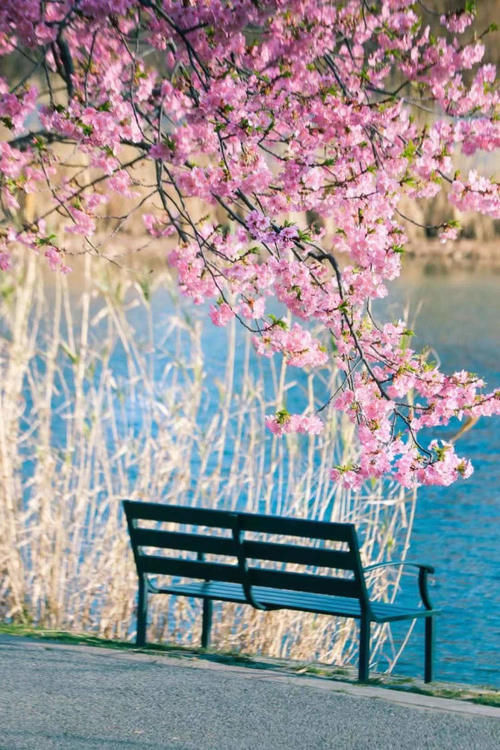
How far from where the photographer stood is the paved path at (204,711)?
4.99 metres

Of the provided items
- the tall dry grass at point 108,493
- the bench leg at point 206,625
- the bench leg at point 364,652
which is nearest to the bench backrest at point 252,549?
the bench leg at point 364,652

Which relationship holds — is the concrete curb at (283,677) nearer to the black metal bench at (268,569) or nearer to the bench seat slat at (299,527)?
the black metal bench at (268,569)

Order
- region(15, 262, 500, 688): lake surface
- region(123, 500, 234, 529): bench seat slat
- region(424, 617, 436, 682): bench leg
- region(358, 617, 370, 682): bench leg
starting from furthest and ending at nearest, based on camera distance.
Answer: region(15, 262, 500, 688): lake surface < region(424, 617, 436, 682): bench leg < region(123, 500, 234, 529): bench seat slat < region(358, 617, 370, 682): bench leg

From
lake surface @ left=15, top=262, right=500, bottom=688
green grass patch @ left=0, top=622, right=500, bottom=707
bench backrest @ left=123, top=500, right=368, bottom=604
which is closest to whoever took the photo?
green grass patch @ left=0, top=622, right=500, bottom=707

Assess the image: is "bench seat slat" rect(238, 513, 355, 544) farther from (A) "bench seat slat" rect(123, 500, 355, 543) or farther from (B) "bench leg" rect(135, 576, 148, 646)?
(B) "bench leg" rect(135, 576, 148, 646)

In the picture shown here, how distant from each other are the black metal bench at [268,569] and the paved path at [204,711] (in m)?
0.48

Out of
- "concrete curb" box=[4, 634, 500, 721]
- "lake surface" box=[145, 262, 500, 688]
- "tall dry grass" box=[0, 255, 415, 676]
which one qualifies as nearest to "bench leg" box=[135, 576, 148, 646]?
"concrete curb" box=[4, 634, 500, 721]

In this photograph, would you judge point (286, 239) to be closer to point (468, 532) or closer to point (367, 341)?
point (367, 341)

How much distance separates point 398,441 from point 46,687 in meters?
1.93

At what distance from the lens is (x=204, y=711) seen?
5418 mm

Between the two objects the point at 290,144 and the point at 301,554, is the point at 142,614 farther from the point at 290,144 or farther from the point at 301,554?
the point at 290,144

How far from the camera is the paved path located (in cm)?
499

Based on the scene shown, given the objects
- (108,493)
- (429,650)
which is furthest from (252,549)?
(108,493)

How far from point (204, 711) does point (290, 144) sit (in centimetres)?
252
